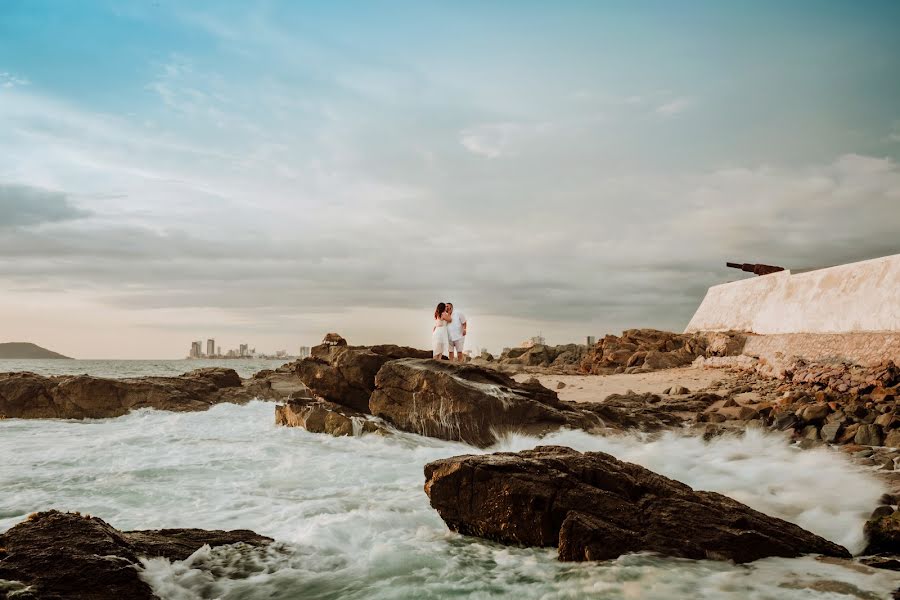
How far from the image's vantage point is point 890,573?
464 cm

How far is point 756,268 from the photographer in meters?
26.2

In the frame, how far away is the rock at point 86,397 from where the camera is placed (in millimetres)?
16656

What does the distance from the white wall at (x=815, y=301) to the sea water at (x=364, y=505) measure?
7.57 metres

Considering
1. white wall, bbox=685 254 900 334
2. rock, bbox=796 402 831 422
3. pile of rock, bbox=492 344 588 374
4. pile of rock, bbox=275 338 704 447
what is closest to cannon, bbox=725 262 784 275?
white wall, bbox=685 254 900 334

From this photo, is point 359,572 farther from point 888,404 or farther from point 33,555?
point 888,404

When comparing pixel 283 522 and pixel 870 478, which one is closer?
pixel 283 522

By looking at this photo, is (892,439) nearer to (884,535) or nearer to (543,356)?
(884,535)

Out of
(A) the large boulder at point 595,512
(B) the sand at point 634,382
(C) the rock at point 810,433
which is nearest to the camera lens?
(A) the large boulder at point 595,512

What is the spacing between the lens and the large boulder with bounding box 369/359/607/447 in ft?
36.6

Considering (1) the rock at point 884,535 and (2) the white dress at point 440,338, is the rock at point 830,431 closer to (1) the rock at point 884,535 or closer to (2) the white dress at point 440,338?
(1) the rock at point 884,535

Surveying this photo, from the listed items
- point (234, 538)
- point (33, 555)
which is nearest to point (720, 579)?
point (234, 538)

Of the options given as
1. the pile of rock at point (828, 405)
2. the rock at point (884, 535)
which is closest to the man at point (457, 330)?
the pile of rock at point (828, 405)

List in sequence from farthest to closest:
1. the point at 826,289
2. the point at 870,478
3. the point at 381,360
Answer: the point at 826,289
the point at 381,360
the point at 870,478

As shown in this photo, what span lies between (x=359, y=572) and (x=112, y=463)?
729 cm
